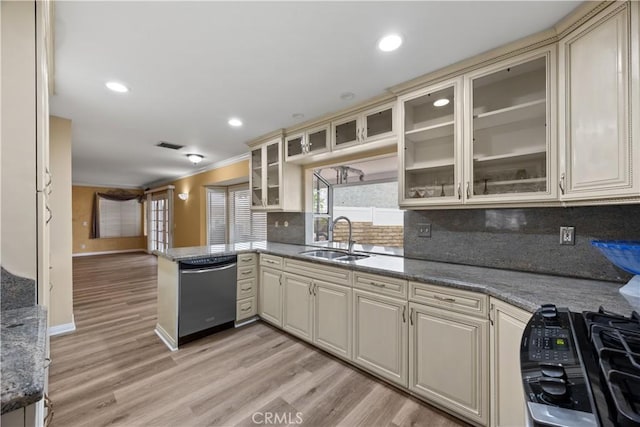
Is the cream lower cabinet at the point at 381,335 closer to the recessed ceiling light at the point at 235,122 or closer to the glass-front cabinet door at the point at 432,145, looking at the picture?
the glass-front cabinet door at the point at 432,145

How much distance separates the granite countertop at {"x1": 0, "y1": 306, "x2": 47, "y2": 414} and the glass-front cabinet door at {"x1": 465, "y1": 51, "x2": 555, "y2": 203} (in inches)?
88.7

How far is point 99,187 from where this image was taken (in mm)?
8523

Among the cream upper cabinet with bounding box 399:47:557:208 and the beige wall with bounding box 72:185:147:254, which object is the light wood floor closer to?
the cream upper cabinet with bounding box 399:47:557:208

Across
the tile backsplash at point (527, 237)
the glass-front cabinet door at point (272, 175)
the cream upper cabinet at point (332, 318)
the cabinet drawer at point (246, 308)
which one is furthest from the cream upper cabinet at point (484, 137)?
the cabinet drawer at point (246, 308)

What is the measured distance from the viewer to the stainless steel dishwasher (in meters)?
2.63

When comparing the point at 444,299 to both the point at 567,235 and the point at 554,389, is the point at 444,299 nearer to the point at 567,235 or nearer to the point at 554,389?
the point at 567,235

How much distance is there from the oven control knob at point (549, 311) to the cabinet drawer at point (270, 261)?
228cm

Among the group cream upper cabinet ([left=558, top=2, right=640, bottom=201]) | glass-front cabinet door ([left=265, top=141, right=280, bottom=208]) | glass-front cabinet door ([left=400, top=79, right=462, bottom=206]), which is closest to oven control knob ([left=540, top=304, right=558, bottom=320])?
cream upper cabinet ([left=558, top=2, right=640, bottom=201])

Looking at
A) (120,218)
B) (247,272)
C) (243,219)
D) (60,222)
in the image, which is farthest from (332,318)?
(120,218)

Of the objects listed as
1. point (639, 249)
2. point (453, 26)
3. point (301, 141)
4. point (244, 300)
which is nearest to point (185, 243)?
point (244, 300)

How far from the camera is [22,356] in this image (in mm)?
716

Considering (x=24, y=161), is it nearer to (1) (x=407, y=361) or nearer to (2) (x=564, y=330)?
(2) (x=564, y=330)

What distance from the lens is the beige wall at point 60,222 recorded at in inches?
113

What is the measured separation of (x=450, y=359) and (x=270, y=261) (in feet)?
6.61
